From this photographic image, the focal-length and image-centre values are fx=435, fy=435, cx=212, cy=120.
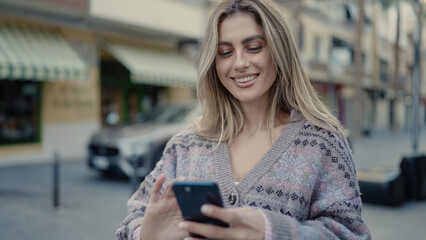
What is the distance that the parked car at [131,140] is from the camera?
8.63 m

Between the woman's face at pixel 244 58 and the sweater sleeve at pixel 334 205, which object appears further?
the woman's face at pixel 244 58

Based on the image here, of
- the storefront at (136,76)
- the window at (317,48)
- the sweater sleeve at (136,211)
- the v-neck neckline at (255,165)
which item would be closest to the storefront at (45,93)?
the storefront at (136,76)

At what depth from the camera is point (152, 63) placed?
15.7 metres

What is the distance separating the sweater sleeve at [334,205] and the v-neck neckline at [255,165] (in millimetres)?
153

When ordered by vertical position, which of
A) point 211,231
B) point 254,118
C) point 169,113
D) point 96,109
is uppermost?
point 254,118

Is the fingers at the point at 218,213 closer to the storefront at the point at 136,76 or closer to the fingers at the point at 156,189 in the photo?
the fingers at the point at 156,189

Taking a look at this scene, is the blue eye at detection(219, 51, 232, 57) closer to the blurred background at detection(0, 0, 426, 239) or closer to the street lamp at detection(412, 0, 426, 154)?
the blurred background at detection(0, 0, 426, 239)

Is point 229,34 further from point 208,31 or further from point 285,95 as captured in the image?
point 285,95

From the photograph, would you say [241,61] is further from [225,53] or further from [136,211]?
[136,211]

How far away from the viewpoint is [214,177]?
5.57ft

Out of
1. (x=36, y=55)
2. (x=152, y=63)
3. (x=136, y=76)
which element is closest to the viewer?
(x=36, y=55)

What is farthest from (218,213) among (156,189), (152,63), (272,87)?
(152,63)

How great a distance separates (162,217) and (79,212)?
554 cm

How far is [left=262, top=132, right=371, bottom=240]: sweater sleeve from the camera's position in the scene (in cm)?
146
